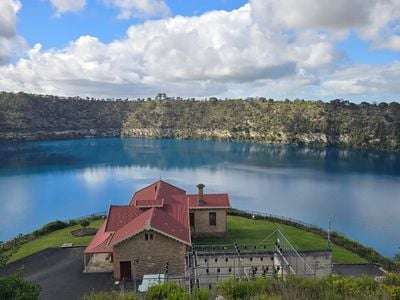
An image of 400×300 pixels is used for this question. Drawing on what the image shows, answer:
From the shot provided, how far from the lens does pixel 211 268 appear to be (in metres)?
28.6

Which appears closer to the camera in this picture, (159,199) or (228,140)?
(159,199)

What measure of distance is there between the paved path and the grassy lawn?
2146 millimetres

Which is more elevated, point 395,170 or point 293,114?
point 293,114

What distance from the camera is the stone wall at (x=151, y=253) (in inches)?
1162

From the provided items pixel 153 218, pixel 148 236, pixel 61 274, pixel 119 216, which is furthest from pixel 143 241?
pixel 61 274

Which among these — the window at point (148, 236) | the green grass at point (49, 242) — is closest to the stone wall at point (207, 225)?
the window at point (148, 236)

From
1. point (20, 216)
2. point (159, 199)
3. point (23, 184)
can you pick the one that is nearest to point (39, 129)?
point (23, 184)

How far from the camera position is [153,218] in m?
30.6

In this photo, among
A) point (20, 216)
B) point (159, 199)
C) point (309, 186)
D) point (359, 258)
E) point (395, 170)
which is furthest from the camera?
point (395, 170)

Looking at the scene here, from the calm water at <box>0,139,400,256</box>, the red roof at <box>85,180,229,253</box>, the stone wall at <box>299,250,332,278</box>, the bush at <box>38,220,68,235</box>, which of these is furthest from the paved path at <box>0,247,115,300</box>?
the calm water at <box>0,139,400,256</box>

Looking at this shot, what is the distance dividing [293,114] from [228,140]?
3221 centimetres

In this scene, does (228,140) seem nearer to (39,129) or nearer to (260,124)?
(260,124)

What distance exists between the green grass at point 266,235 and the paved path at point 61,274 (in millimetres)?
10539

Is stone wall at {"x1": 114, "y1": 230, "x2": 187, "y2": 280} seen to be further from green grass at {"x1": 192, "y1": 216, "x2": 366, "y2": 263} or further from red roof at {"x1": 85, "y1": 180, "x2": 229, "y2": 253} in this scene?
green grass at {"x1": 192, "y1": 216, "x2": 366, "y2": 263}
